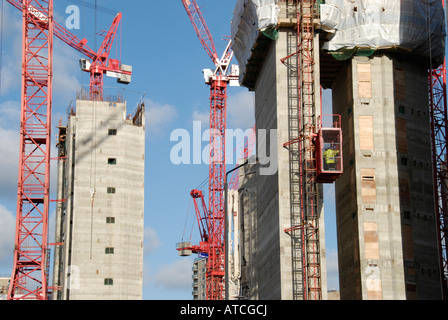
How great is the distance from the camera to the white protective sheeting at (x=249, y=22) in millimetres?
93000

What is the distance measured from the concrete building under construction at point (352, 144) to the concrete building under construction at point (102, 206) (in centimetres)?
2559

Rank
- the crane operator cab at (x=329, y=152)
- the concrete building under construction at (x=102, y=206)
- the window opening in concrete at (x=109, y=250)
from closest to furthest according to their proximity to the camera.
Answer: the crane operator cab at (x=329, y=152), the concrete building under construction at (x=102, y=206), the window opening in concrete at (x=109, y=250)

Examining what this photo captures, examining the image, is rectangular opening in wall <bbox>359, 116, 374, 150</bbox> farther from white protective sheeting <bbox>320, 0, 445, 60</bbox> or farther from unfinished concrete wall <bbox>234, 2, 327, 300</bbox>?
white protective sheeting <bbox>320, 0, 445, 60</bbox>

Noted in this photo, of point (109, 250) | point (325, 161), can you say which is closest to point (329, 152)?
point (325, 161)

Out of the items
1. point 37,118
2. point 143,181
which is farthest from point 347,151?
point 37,118

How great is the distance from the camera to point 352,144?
96.6 m

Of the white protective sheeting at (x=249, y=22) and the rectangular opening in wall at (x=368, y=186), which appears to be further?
the rectangular opening in wall at (x=368, y=186)

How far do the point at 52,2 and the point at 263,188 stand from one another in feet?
150

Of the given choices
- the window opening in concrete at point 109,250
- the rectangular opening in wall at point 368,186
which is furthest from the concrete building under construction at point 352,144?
the window opening in concrete at point 109,250

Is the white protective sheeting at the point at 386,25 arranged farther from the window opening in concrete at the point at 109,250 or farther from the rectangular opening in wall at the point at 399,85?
the window opening in concrete at the point at 109,250

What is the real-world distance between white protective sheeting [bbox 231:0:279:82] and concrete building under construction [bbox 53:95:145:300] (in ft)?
81.1
